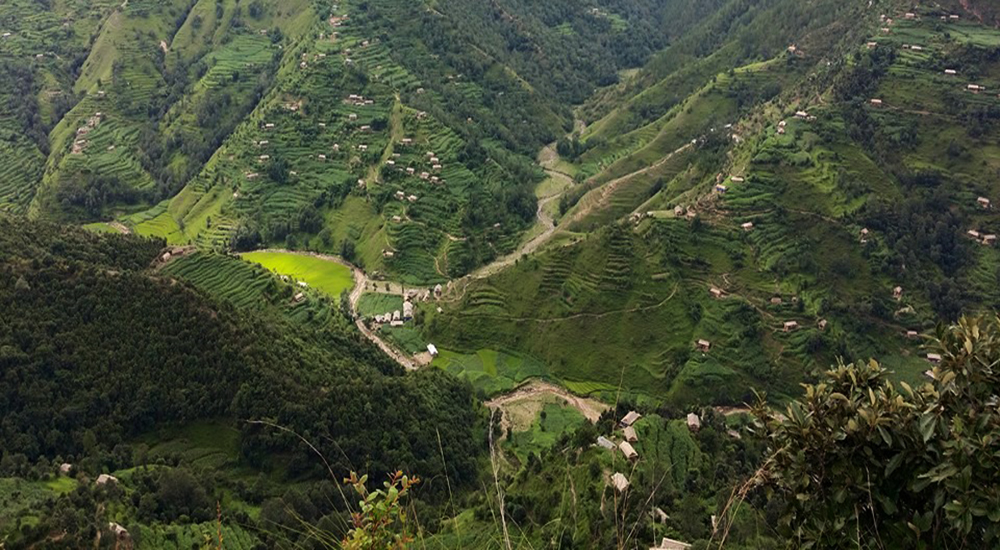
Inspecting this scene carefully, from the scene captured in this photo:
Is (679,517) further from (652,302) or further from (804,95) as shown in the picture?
(804,95)

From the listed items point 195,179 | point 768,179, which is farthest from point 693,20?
point 195,179

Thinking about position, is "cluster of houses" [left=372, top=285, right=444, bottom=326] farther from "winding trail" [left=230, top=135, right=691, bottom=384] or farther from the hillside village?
"winding trail" [left=230, top=135, right=691, bottom=384]

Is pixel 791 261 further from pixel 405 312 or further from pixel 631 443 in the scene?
pixel 405 312

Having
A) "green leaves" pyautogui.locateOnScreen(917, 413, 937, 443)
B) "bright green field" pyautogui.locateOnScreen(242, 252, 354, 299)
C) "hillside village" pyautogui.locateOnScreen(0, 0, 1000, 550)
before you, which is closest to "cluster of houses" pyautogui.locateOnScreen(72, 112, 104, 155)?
"hillside village" pyautogui.locateOnScreen(0, 0, 1000, 550)

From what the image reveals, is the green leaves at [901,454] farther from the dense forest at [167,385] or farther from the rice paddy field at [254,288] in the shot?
the rice paddy field at [254,288]

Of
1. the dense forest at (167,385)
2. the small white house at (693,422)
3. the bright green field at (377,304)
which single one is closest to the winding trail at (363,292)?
the bright green field at (377,304)

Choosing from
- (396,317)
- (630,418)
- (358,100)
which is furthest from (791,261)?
(358,100)
